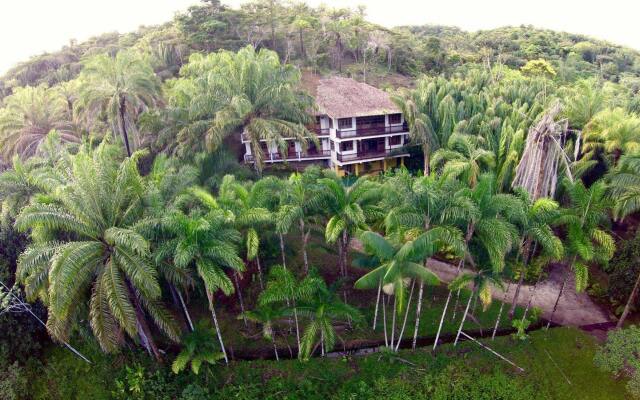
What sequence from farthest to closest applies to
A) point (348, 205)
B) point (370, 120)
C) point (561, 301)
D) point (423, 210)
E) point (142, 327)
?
point (370, 120) < point (561, 301) < point (348, 205) < point (142, 327) < point (423, 210)

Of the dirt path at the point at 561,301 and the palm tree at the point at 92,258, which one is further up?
the palm tree at the point at 92,258

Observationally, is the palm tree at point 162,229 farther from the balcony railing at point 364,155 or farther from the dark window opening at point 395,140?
the dark window opening at point 395,140

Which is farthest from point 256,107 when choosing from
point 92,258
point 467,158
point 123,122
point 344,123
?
point 92,258

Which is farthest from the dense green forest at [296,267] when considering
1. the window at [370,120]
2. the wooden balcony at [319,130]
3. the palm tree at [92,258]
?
the window at [370,120]

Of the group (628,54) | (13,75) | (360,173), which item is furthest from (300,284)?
(628,54)

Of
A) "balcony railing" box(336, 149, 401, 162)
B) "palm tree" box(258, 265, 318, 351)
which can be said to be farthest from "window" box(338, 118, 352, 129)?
"palm tree" box(258, 265, 318, 351)

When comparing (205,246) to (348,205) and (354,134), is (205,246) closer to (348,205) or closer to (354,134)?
(348,205)
